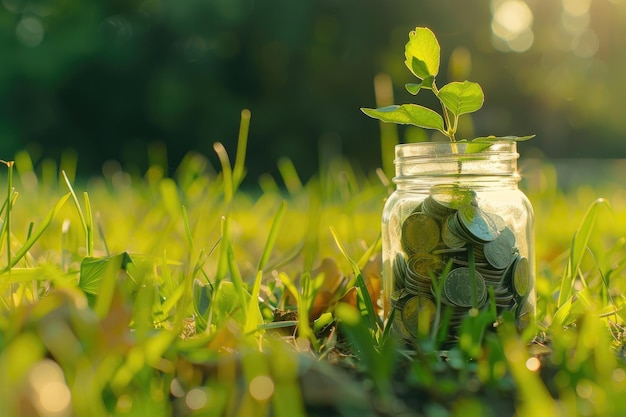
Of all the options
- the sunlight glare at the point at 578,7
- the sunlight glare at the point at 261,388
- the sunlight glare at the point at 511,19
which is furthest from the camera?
the sunlight glare at the point at 578,7

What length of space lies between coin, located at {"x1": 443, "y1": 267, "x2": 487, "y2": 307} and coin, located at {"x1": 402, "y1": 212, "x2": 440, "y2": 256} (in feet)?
0.17

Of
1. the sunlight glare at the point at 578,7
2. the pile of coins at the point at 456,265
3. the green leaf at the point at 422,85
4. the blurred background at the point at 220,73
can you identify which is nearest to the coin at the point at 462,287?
the pile of coins at the point at 456,265

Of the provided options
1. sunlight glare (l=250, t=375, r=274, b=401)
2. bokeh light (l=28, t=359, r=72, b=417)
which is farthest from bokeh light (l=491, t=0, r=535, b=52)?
bokeh light (l=28, t=359, r=72, b=417)

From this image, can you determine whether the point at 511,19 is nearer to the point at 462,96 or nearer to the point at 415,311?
the point at 462,96

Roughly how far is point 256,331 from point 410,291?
0.25m

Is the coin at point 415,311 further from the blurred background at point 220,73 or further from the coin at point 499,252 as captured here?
the blurred background at point 220,73

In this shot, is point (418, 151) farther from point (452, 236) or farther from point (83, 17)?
point (83, 17)

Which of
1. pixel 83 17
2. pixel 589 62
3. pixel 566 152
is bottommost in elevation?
pixel 566 152

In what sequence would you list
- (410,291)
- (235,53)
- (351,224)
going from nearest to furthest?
1. (410,291)
2. (351,224)
3. (235,53)

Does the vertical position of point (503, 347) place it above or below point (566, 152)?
above

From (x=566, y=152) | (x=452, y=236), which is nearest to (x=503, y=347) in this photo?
(x=452, y=236)

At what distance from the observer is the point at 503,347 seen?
86 centimetres

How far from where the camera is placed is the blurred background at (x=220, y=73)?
32.4 feet

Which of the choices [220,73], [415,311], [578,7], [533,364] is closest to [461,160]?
[415,311]
